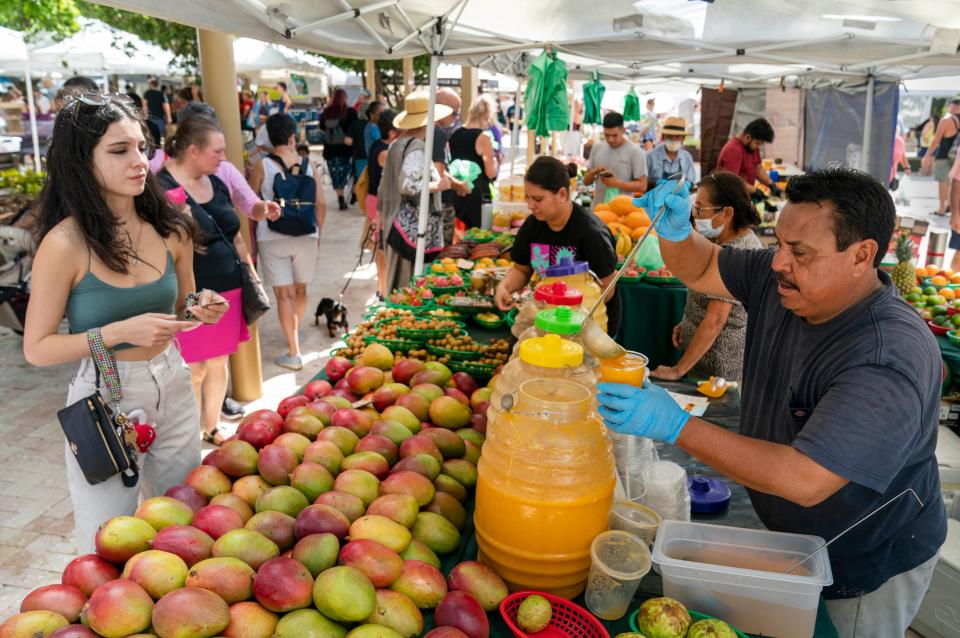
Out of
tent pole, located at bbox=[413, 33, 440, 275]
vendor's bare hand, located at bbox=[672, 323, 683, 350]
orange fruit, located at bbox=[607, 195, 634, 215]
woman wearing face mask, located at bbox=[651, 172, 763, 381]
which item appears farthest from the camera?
orange fruit, located at bbox=[607, 195, 634, 215]

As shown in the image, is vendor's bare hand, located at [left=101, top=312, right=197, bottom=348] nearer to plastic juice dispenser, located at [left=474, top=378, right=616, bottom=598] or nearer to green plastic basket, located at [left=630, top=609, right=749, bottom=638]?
plastic juice dispenser, located at [left=474, top=378, right=616, bottom=598]

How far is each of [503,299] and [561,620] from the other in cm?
258

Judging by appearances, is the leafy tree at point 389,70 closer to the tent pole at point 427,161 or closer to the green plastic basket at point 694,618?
the tent pole at point 427,161

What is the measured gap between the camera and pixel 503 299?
4090 mm

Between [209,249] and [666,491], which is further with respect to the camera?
[209,249]

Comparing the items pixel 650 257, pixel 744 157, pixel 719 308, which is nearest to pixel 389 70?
pixel 744 157

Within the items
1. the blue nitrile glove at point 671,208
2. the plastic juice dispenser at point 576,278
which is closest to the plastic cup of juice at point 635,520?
the blue nitrile glove at point 671,208

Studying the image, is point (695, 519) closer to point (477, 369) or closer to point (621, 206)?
point (477, 369)

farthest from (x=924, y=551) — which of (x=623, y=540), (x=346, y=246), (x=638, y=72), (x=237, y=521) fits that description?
(x=346, y=246)

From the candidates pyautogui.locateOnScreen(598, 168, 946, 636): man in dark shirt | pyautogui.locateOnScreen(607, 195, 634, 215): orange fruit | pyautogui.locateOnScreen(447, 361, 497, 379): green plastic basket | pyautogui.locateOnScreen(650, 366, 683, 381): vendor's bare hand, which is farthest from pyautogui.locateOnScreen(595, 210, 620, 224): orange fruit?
pyautogui.locateOnScreen(598, 168, 946, 636): man in dark shirt

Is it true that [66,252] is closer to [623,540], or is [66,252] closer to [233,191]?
[623,540]

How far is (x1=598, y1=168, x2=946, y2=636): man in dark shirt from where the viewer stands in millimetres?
1638

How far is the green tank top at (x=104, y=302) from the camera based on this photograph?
2.40 m

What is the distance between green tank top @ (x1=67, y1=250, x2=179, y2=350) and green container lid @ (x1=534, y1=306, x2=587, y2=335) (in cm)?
154
